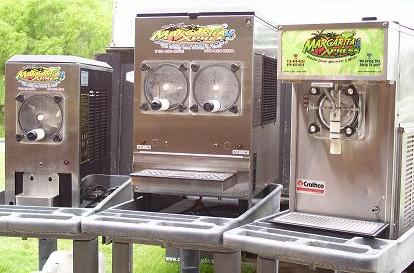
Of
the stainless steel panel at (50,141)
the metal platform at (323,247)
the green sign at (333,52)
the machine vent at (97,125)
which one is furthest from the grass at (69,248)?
the green sign at (333,52)

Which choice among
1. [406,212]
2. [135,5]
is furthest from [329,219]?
[135,5]

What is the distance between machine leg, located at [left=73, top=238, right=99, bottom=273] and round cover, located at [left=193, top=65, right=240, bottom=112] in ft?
2.33

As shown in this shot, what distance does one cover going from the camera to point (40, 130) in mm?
2639

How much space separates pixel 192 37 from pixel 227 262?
2.85 feet

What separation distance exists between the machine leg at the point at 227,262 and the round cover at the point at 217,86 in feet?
1.81

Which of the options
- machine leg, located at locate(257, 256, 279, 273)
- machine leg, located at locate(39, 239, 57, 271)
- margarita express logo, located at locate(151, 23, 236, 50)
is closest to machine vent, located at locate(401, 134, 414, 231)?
machine leg, located at locate(257, 256, 279, 273)

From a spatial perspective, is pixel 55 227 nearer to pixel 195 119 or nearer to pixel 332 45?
pixel 195 119

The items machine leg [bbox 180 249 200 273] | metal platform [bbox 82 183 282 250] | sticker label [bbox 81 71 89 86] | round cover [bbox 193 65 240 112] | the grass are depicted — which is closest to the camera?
metal platform [bbox 82 183 282 250]

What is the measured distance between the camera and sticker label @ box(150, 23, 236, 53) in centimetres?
241

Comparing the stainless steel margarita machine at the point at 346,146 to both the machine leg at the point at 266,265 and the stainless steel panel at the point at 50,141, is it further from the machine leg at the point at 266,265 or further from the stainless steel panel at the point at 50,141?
the stainless steel panel at the point at 50,141

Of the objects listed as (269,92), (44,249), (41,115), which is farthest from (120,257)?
(44,249)

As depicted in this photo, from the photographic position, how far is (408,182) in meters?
2.32

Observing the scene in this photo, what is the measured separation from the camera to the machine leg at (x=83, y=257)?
8.09ft

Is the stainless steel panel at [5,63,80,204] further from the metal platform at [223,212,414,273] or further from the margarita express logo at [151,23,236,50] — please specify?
the metal platform at [223,212,414,273]
